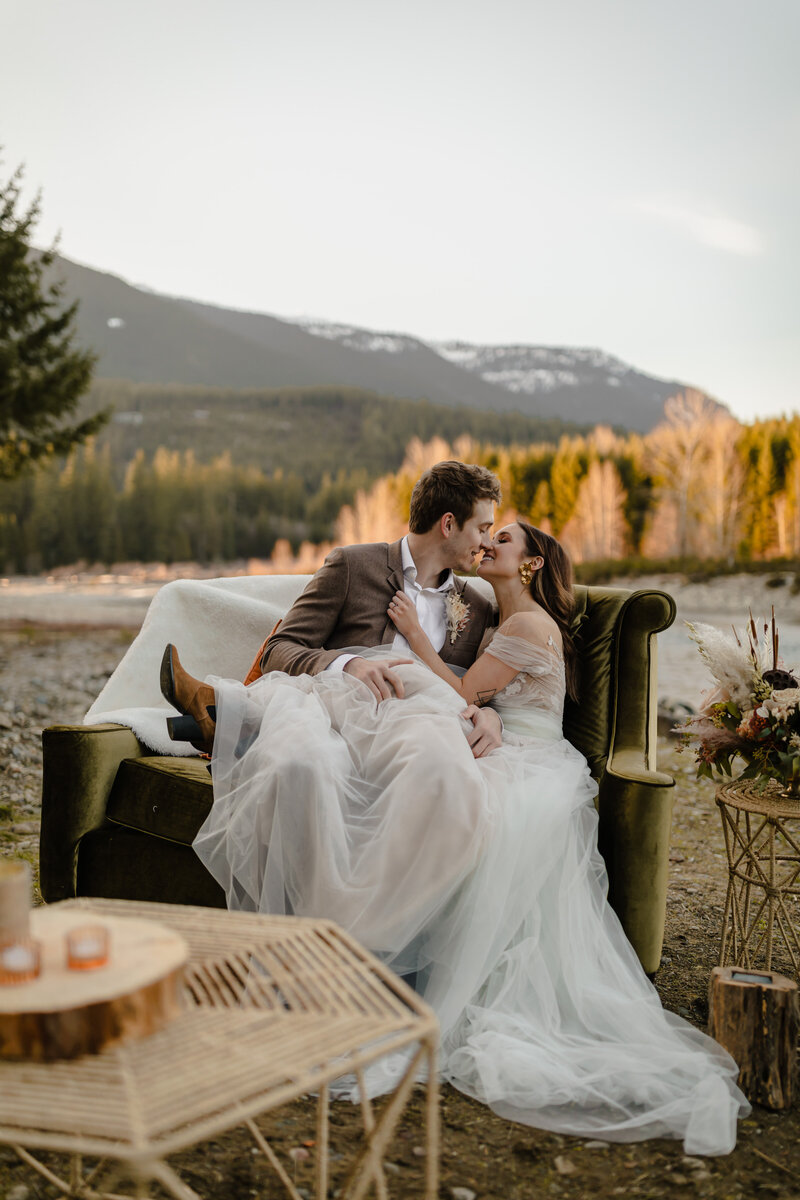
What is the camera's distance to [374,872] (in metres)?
2.28

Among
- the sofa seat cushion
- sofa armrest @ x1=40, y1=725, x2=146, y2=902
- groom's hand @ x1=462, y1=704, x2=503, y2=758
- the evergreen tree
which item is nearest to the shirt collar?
groom's hand @ x1=462, y1=704, x2=503, y2=758

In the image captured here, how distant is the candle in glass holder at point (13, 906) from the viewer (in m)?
1.26

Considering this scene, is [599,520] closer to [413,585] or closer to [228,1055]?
[413,585]

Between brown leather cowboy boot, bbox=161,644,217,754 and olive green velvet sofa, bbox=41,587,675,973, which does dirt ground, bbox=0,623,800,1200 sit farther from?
brown leather cowboy boot, bbox=161,644,217,754

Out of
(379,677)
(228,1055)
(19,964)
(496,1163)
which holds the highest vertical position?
(379,677)

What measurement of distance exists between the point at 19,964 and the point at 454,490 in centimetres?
236

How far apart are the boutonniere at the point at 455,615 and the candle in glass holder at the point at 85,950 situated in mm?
2216

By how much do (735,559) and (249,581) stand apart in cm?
1807

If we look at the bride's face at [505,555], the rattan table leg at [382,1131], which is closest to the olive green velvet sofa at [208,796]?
the bride's face at [505,555]

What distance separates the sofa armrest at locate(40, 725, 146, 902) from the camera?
2.93 m

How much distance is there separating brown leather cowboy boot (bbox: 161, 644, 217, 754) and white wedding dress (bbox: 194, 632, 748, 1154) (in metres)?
0.13

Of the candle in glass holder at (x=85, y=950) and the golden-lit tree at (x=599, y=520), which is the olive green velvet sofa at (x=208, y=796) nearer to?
the candle in glass holder at (x=85, y=950)

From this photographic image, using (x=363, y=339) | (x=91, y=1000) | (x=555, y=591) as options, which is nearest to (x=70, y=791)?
(x=555, y=591)

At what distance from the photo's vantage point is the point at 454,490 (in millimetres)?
3254
